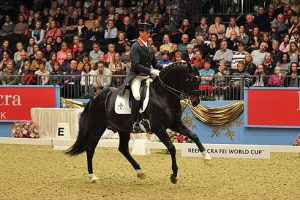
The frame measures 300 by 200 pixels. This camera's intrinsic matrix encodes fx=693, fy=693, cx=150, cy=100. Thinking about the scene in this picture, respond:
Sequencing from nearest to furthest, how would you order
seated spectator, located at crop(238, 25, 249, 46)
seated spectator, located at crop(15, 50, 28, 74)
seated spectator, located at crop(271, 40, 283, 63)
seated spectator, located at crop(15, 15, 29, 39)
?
1. seated spectator, located at crop(271, 40, 283, 63)
2. seated spectator, located at crop(238, 25, 249, 46)
3. seated spectator, located at crop(15, 50, 28, 74)
4. seated spectator, located at crop(15, 15, 29, 39)

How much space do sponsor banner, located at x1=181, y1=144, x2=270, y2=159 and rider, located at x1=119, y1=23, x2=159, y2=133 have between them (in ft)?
11.4

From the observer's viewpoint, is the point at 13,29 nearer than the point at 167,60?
No

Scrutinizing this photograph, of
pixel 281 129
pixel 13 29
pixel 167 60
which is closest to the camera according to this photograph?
pixel 281 129

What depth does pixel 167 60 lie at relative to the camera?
1717 cm

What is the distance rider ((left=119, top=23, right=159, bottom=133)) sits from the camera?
401 inches

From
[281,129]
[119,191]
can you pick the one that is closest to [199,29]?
[281,129]

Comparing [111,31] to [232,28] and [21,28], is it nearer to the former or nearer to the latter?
[21,28]

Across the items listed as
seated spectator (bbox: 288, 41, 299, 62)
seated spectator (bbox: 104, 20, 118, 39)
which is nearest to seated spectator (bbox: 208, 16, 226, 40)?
seated spectator (bbox: 288, 41, 299, 62)

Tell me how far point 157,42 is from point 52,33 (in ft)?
11.8

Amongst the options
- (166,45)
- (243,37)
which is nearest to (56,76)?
(166,45)

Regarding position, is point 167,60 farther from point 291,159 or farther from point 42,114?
point 291,159

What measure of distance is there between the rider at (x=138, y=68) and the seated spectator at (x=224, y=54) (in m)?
7.15

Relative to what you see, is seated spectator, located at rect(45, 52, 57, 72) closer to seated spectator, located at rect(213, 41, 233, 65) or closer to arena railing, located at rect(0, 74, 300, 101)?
arena railing, located at rect(0, 74, 300, 101)

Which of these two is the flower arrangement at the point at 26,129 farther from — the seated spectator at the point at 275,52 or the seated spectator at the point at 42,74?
the seated spectator at the point at 275,52
